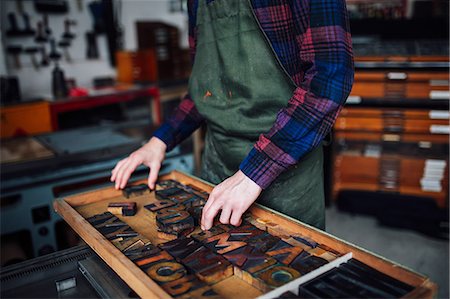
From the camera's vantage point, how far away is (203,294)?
684 millimetres

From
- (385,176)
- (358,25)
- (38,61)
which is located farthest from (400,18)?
(38,61)

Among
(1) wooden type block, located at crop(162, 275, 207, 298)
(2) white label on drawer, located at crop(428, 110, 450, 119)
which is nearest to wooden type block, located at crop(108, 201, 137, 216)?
(1) wooden type block, located at crop(162, 275, 207, 298)

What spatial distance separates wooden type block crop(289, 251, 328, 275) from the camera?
741 mm

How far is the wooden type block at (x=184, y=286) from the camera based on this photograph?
26.8 inches

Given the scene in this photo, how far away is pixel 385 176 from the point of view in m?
3.04

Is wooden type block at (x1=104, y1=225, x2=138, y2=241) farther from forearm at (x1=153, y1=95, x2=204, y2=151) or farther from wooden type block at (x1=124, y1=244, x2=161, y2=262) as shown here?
forearm at (x1=153, y1=95, x2=204, y2=151)

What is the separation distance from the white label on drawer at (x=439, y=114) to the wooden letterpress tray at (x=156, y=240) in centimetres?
214

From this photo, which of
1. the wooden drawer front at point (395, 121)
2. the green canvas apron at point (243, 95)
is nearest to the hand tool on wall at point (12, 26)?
the wooden drawer front at point (395, 121)

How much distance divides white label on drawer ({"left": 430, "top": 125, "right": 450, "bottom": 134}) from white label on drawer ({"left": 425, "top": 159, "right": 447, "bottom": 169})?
0.19 meters

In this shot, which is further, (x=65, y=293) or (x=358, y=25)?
(x=358, y=25)

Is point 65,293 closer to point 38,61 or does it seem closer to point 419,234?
point 419,234

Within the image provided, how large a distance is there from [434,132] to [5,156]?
2520 mm

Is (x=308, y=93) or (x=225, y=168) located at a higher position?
(x=308, y=93)

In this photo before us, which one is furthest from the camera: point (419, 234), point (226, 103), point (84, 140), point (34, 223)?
point (419, 234)
